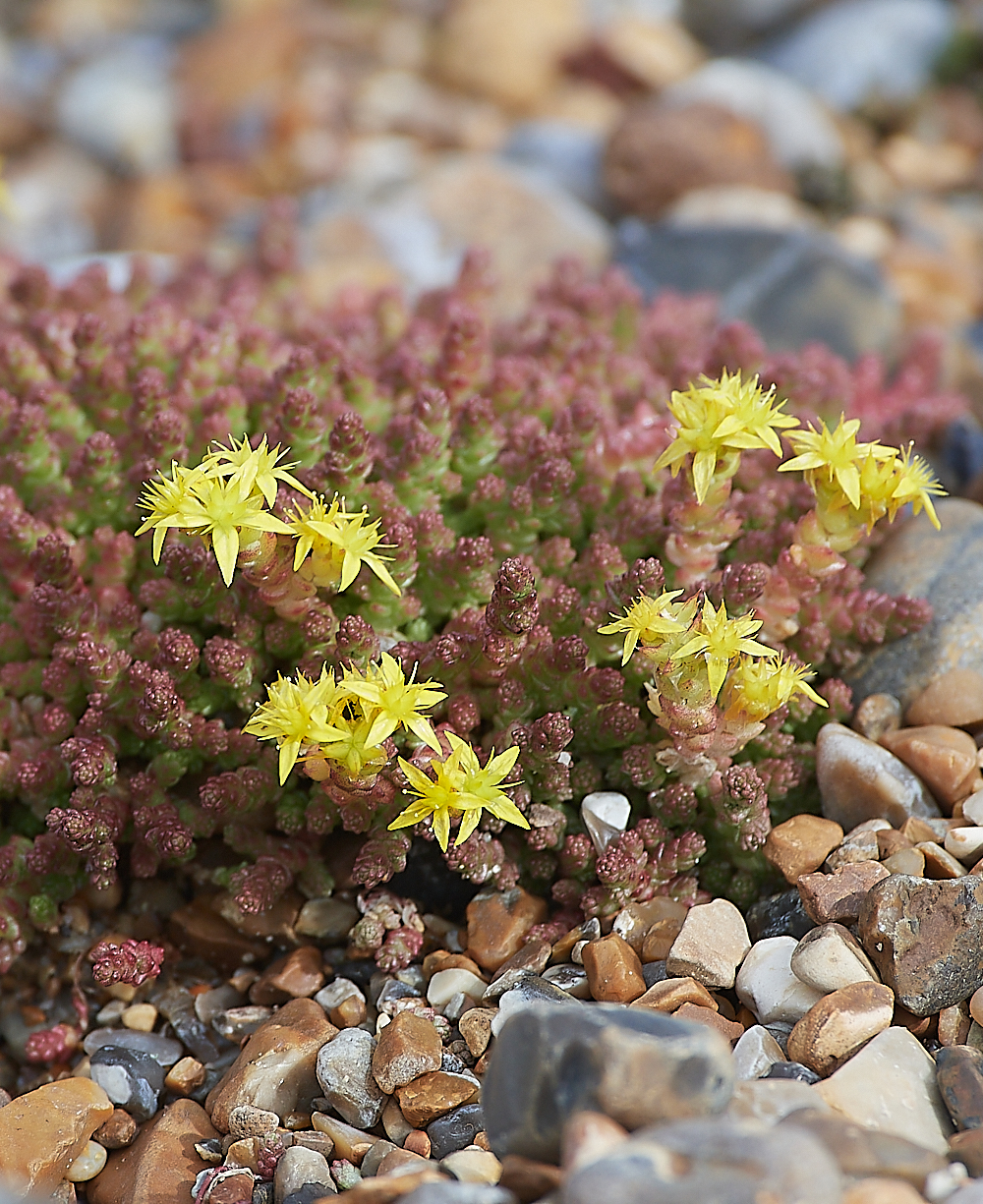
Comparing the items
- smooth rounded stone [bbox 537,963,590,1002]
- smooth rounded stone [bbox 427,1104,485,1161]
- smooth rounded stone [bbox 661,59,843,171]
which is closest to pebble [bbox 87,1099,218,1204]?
smooth rounded stone [bbox 427,1104,485,1161]

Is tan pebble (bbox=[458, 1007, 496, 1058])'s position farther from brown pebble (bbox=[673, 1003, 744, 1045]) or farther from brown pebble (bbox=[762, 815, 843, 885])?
brown pebble (bbox=[762, 815, 843, 885])

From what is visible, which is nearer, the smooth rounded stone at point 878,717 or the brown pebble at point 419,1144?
the brown pebble at point 419,1144

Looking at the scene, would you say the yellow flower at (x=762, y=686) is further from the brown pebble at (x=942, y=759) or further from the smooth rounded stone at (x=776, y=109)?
the smooth rounded stone at (x=776, y=109)

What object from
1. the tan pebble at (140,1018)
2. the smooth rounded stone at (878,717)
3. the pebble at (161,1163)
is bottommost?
the tan pebble at (140,1018)

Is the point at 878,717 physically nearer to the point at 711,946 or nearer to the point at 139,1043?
the point at 711,946

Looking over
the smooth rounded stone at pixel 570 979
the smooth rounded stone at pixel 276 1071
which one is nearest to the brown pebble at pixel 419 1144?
the smooth rounded stone at pixel 276 1071
